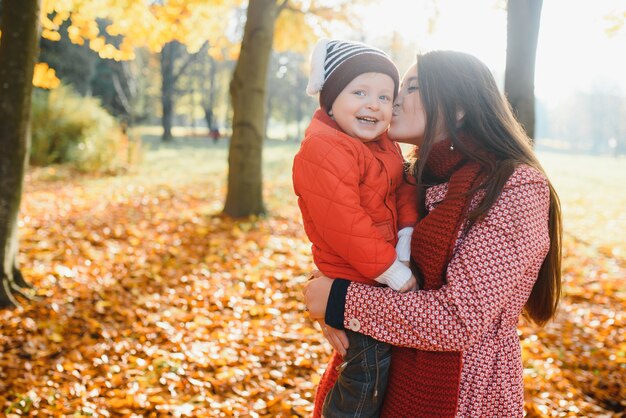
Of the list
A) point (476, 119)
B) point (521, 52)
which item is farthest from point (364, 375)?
point (521, 52)

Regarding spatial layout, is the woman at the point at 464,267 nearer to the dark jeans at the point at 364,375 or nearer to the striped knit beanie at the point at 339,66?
the dark jeans at the point at 364,375

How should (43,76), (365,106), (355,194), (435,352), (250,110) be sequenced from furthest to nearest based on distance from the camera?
(250,110) < (43,76) < (365,106) < (355,194) < (435,352)

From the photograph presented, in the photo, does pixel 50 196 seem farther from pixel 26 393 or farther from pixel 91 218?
pixel 26 393

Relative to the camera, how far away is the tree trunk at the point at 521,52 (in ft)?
12.7

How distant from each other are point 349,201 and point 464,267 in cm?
47

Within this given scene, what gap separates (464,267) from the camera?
1.60 metres

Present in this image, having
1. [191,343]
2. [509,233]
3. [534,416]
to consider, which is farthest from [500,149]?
[191,343]

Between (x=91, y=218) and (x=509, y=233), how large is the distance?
7817mm

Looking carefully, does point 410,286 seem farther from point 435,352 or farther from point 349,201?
point 349,201

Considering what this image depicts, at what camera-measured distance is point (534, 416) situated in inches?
139

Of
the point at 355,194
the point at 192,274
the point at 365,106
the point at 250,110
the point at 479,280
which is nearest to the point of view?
the point at 479,280

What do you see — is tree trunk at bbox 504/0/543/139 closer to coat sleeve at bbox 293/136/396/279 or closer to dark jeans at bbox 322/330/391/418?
coat sleeve at bbox 293/136/396/279

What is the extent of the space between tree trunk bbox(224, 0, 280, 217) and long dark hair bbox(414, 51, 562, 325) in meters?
6.84

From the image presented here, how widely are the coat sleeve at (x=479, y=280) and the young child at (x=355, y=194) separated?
0.17 m
